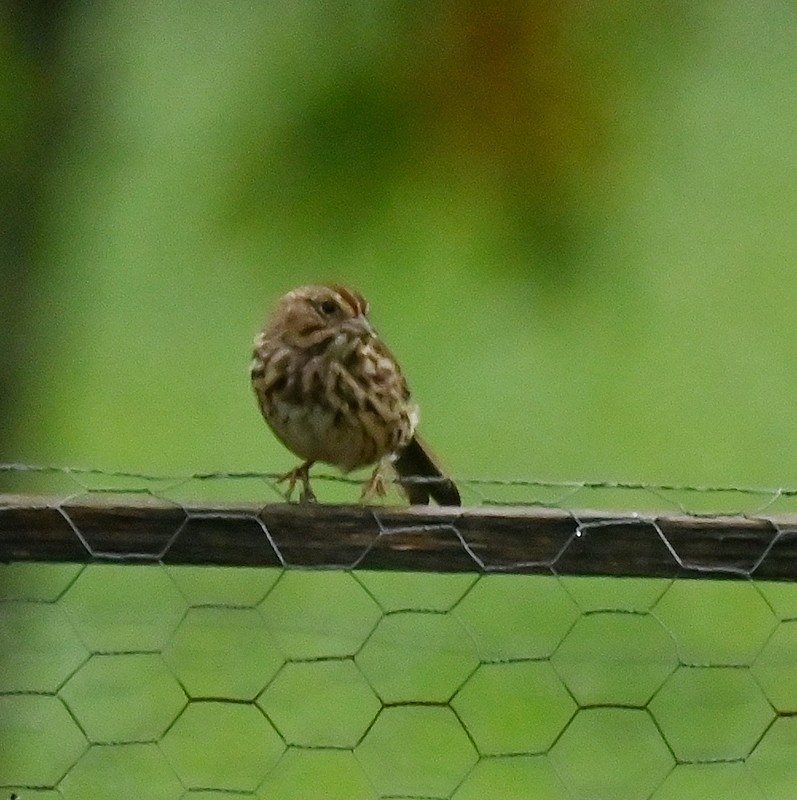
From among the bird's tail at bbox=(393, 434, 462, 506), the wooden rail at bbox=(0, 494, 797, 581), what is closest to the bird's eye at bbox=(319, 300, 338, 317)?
the bird's tail at bbox=(393, 434, 462, 506)

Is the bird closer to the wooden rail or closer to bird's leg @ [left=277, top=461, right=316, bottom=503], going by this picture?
bird's leg @ [left=277, top=461, right=316, bottom=503]

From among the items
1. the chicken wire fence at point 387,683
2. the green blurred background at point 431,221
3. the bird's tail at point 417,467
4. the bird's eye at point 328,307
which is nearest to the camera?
the green blurred background at point 431,221

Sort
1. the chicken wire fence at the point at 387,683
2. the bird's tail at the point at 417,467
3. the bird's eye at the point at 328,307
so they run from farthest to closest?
the chicken wire fence at the point at 387,683, the bird's eye at the point at 328,307, the bird's tail at the point at 417,467

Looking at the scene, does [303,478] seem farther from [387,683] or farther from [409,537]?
[387,683]

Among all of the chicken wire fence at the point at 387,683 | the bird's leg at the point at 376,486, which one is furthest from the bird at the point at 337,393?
the chicken wire fence at the point at 387,683

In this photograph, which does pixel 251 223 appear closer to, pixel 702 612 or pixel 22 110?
pixel 22 110

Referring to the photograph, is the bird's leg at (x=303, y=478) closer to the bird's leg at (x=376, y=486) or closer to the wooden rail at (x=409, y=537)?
the bird's leg at (x=376, y=486)

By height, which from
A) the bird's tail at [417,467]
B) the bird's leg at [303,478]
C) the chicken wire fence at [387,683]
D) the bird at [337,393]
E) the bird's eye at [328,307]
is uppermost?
Result: the bird's eye at [328,307]

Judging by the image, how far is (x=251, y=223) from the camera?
1.46m

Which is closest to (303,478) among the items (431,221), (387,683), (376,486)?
(376,486)

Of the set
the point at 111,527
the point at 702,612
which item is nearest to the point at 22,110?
the point at 111,527

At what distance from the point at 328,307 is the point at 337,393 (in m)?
0.16

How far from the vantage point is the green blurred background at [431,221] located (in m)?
1.36

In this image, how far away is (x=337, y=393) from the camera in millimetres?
2115
